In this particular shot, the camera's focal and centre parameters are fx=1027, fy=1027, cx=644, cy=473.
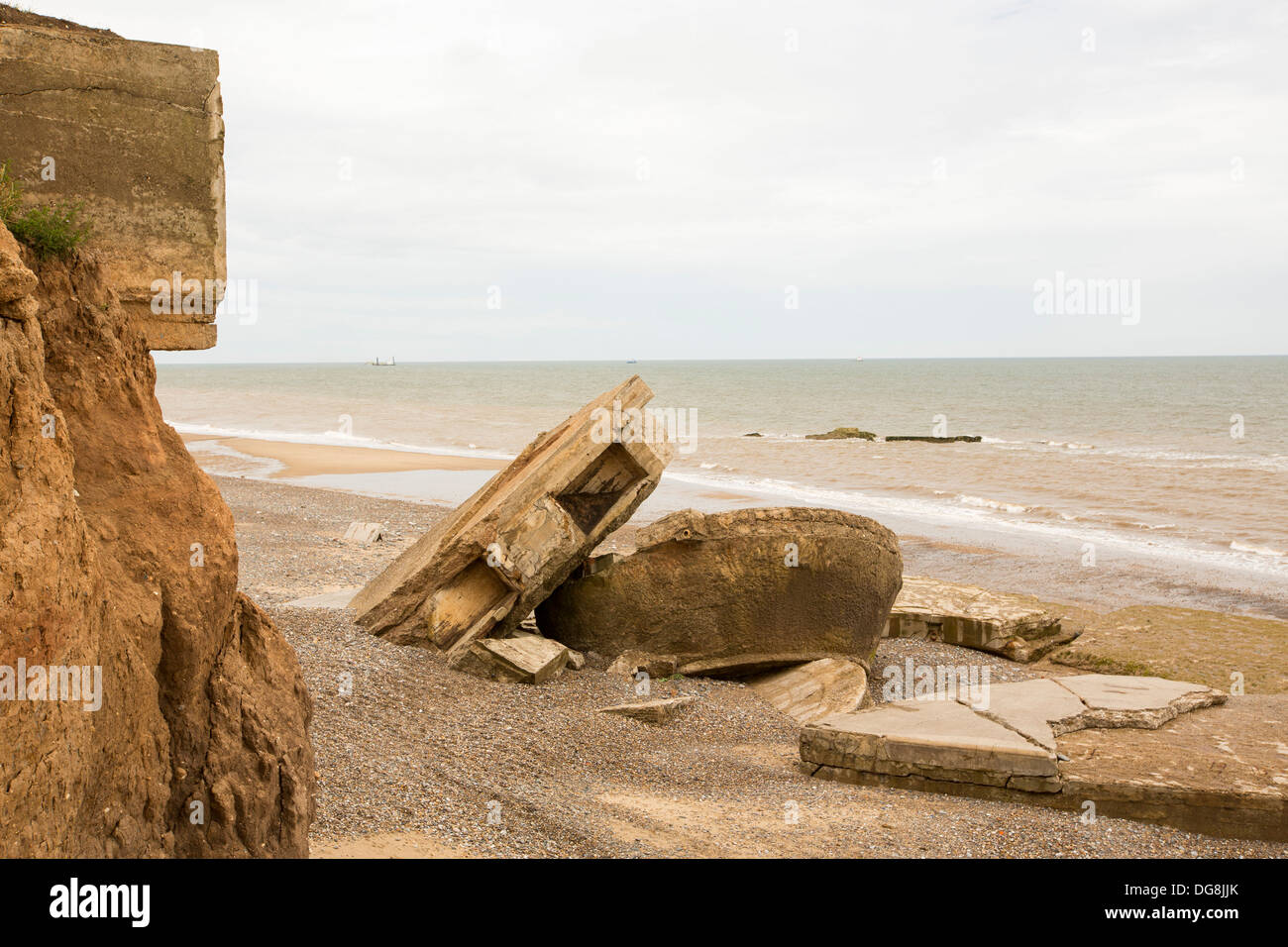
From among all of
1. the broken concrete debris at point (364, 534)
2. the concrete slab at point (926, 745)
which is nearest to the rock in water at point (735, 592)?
the concrete slab at point (926, 745)

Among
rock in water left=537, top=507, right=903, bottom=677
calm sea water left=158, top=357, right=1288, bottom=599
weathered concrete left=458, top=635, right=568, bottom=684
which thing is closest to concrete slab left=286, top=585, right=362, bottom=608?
weathered concrete left=458, top=635, right=568, bottom=684

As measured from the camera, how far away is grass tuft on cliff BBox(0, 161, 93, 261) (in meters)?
3.72

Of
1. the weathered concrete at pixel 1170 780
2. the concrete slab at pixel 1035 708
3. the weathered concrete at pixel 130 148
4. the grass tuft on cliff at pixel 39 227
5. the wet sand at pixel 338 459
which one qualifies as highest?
the weathered concrete at pixel 130 148

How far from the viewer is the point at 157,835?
3664 mm

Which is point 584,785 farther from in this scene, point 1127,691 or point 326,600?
point 326,600

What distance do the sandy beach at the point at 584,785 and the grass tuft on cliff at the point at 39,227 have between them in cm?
283

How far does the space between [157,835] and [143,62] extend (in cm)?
333

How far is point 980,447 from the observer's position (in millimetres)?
37406

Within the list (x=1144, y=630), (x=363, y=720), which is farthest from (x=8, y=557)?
(x=1144, y=630)

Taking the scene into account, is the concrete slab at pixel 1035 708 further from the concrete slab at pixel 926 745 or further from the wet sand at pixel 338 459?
the wet sand at pixel 338 459

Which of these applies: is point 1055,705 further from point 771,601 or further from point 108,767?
point 108,767

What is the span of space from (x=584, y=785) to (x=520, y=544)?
2.52 meters

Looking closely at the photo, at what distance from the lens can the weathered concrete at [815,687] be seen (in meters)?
8.02

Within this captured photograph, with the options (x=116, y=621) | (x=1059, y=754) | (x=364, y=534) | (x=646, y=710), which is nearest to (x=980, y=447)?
(x=364, y=534)
